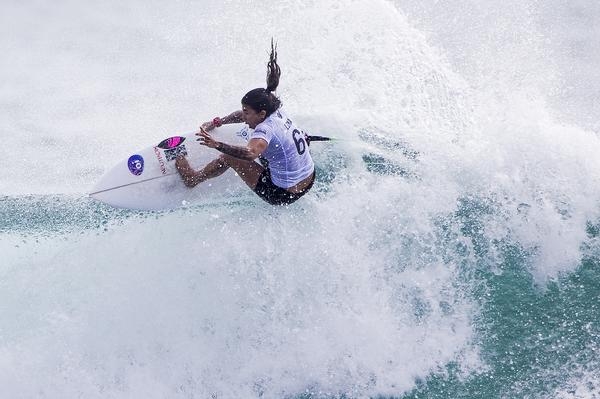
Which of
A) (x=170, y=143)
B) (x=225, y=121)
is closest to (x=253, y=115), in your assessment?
(x=225, y=121)

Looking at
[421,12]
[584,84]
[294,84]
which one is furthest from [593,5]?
→ [294,84]

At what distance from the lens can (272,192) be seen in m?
5.70

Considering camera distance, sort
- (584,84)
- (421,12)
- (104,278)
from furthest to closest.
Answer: (421,12) → (584,84) → (104,278)

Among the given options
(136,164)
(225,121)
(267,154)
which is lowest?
(136,164)

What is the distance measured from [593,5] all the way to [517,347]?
7349 mm

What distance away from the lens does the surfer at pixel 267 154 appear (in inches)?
197

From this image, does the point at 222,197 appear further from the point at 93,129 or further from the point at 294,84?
the point at 93,129

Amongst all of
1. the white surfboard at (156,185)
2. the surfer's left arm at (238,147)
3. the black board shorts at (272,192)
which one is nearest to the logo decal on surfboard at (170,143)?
the white surfboard at (156,185)

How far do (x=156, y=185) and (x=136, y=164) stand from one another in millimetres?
298

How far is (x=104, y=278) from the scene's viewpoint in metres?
6.21

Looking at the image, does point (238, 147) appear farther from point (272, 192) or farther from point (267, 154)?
point (272, 192)

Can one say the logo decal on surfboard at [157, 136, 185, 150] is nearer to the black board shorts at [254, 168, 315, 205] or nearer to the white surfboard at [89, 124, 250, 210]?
the white surfboard at [89, 124, 250, 210]

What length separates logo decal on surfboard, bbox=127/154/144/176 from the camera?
6.10 m

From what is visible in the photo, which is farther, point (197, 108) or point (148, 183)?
point (197, 108)
